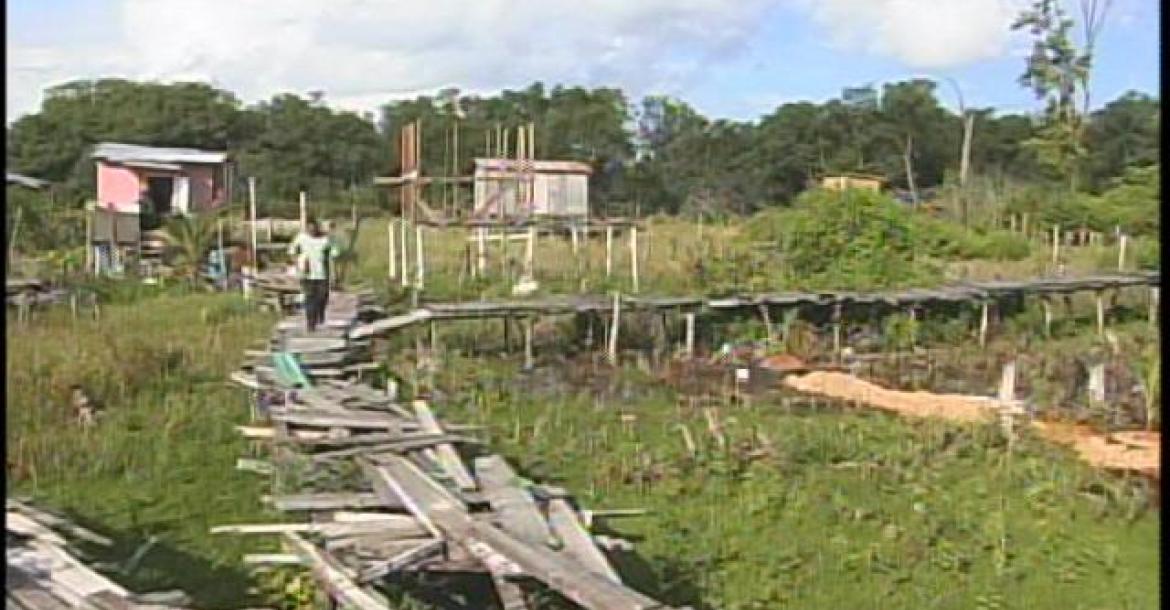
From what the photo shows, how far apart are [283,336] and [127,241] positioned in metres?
6.09

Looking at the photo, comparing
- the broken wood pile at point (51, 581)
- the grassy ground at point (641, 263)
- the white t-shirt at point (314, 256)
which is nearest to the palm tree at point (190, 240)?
the grassy ground at point (641, 263)

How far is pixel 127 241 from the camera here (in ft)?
41.4

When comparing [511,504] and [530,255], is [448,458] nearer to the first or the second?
[511,504]

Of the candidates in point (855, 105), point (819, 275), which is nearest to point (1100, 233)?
point (819, 275)

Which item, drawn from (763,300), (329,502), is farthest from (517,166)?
(329,502)

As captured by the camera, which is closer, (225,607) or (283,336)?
(225,607)

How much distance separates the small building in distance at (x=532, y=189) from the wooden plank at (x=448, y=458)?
7471 millimetres

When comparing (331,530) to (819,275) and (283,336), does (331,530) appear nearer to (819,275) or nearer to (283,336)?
(283,336)

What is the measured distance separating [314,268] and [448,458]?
294 centimetres

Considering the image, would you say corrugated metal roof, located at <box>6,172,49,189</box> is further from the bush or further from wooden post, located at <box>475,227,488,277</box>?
the bush

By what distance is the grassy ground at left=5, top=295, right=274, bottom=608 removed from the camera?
425 centimetres

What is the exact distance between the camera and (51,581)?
2.43 meters

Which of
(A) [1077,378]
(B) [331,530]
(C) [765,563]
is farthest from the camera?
(A) [1077,378]

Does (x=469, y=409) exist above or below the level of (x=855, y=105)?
below
